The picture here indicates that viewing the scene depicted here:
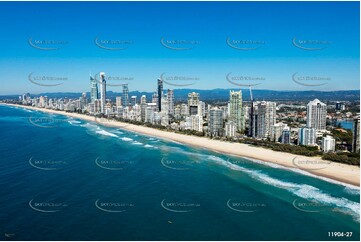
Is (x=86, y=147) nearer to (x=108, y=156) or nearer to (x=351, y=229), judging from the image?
(x=108, y=156)

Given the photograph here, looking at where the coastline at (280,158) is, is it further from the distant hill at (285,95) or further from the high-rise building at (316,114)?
the distant hill at (285,95)

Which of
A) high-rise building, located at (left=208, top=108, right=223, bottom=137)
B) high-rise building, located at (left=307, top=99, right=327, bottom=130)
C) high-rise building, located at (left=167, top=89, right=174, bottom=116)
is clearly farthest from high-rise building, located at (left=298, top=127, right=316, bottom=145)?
high-rise building, located at (left=167, top=89, right=174, bottom=116)

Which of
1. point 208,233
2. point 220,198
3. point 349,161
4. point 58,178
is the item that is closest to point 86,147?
point 58,178

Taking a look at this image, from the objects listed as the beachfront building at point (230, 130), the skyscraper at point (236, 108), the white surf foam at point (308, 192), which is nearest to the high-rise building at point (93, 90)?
the skyscraper at point (236, 108)

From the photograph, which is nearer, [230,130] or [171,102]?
[230,130]

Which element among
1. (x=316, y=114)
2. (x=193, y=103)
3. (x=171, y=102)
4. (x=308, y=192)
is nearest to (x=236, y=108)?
(x=193, y=103)

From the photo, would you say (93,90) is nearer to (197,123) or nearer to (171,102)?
(171,102)
